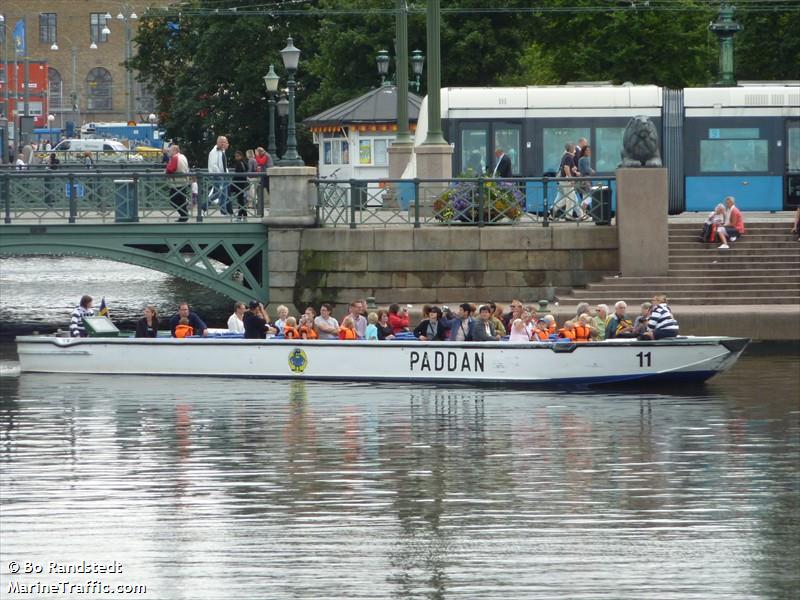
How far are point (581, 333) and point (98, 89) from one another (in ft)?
308

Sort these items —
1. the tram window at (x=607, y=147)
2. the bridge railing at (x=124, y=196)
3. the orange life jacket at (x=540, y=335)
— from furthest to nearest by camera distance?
the tram window at (x=607, y=147)
the bridge railing at (x=124, y=196)
the orange life jacket at (x=540, y=335)

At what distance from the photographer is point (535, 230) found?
116 feet

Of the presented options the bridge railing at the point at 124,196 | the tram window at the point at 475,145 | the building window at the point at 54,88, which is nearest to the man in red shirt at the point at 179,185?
the bridge railing at the point at 124,196

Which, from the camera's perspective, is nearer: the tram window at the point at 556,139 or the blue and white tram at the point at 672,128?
the blue and white tram at the point at 672,128

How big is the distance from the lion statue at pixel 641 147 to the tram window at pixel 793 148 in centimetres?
581

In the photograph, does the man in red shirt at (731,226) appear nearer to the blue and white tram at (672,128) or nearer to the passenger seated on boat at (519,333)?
the blue and white tram at (672,128)

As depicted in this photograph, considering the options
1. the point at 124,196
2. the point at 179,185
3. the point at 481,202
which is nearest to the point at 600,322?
the point at 481,202

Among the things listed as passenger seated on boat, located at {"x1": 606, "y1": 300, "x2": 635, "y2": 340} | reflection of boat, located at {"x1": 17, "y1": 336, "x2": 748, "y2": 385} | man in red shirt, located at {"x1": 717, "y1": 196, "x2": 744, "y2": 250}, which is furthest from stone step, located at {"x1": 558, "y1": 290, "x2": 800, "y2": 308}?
reflection of boat, located at {"x1": 17, "y1": 336, "x2": 748, "y2": 385}

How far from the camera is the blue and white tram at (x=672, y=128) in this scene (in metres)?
40.1

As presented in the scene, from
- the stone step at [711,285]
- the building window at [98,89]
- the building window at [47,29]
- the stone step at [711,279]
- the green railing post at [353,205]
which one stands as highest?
the building window at [47,29]

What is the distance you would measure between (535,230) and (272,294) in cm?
525

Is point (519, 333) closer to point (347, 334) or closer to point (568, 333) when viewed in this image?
point (568, 333)

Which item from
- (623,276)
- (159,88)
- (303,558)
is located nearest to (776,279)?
(623,276)

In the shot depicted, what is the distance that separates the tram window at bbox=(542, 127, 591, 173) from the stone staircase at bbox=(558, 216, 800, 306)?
436 cm
